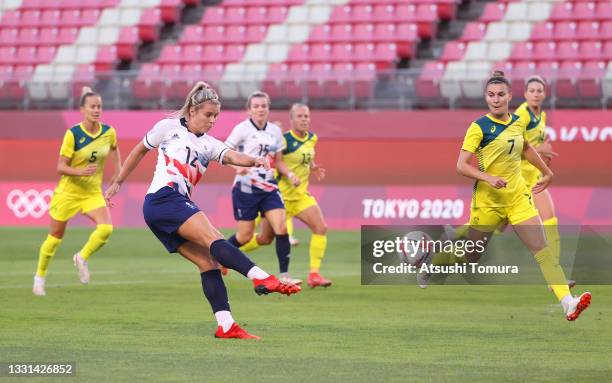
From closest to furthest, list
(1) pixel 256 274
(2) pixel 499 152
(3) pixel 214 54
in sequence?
(1) pixel 256 274 → (2) pixel 499 152 → (3) pixel 214 54

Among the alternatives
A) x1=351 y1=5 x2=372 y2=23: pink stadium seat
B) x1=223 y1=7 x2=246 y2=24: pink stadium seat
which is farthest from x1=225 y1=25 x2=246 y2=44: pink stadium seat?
x1=351 y1=5 x2=372 y2=23: pink stadium seat

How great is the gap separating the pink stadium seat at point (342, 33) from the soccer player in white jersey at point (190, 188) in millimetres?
21356

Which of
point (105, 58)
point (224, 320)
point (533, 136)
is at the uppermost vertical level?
point (533, 136)

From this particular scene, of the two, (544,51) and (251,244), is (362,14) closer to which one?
(544,51)

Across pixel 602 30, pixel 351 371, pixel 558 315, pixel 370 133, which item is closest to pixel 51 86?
pixel 370 133

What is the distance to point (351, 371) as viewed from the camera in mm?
9117

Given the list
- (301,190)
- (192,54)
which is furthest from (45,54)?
(301,190)

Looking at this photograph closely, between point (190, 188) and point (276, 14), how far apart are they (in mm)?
23280

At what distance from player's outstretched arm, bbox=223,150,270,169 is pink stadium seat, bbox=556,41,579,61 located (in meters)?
20.1

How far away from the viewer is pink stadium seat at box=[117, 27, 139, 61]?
34562mm

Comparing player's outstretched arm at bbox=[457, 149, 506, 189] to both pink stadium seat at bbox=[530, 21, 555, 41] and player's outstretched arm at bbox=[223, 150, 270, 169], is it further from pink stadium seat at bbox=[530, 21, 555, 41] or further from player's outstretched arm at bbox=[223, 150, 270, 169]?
pink stadium seat at bbox=[530, 21, 555, 41]

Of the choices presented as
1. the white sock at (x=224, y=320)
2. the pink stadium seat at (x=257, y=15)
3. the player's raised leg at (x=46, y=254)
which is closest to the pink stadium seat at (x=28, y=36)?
the pink stadium seat at (x=257, y=15)

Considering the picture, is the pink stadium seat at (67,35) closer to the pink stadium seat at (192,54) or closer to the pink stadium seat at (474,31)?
the pink stadium seat at (192,54)

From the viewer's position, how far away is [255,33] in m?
33.3
